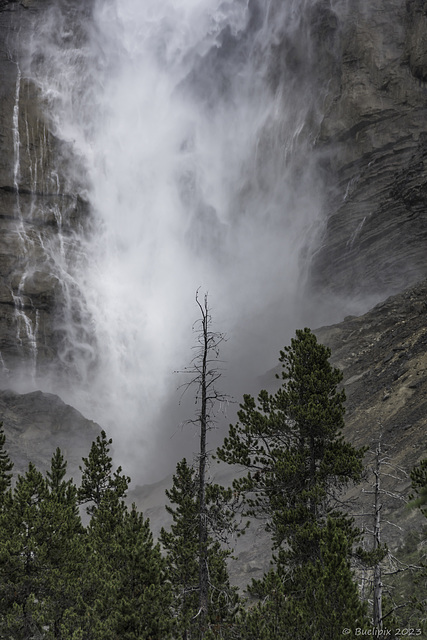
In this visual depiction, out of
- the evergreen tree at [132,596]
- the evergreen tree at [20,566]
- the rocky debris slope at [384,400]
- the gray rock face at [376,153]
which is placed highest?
the gray rock face at [376,153]

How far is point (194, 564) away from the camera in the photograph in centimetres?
1828

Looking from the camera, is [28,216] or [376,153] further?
[28,216]

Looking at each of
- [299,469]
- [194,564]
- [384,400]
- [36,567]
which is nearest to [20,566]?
[36,567]

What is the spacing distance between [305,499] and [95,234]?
11421cm

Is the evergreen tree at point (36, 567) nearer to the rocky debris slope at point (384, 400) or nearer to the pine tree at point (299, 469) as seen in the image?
the pine tree at point (299, 469)

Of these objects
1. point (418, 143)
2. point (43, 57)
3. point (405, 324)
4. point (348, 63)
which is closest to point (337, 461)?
point (405, 324)

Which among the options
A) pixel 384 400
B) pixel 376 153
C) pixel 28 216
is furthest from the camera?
pixel 28 216

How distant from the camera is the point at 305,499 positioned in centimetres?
1282

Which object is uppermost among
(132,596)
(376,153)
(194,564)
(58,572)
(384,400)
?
(376,153)

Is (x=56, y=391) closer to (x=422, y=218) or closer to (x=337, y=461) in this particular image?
(x=422, y=218)

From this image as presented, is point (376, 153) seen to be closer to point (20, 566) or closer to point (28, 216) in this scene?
point (28, 216)

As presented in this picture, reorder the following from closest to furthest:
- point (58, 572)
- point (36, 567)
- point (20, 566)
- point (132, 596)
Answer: point (132, 596) < point (20, 566) < point (58, 572) < point (36, 567)

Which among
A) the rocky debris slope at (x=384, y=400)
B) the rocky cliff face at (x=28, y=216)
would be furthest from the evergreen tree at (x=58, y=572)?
the rocky cliff face at (x=28, y=216)

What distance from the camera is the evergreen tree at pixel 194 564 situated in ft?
43.8
